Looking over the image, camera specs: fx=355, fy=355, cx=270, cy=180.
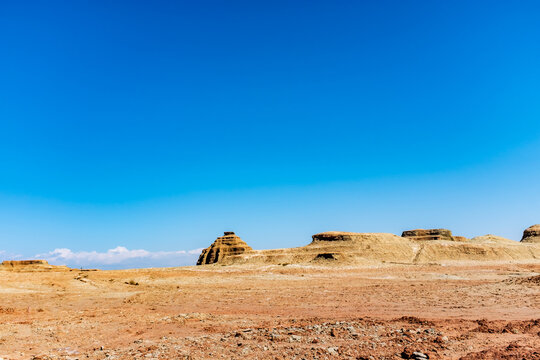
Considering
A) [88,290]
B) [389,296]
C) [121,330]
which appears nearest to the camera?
[121,330]

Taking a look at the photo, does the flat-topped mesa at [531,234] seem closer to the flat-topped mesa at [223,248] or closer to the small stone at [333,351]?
the flat-topped mesa at [223,248]

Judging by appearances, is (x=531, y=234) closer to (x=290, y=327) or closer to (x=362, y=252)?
(x=362, y=252)

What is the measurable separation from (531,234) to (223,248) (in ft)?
311

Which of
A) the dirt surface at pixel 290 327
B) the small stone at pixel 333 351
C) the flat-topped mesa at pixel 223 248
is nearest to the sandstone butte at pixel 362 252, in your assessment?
the flat-topped mesa at pixel 223 248

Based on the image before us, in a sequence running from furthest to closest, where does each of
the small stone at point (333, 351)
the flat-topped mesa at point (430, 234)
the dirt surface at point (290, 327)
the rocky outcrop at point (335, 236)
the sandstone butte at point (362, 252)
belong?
the flat-topped mesa at point (430, 234), the rocky outcrop at point (335, 236), the sandstone butte at point (362, 252), the dirt surface at point (290, 327), the small stone at point (333, 351)

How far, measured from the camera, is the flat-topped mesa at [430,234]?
98.1m

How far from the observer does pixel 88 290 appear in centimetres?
2922

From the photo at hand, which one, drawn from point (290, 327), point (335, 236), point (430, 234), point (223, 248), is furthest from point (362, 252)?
point (290, 327)

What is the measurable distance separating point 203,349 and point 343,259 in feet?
175

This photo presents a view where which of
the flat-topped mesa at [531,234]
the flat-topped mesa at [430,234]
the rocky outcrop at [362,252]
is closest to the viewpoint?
the rocky outcrop at [362,252]

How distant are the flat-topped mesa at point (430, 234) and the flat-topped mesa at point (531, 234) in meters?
25.0

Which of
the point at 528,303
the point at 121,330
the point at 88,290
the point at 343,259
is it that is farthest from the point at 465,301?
the point at 343,259

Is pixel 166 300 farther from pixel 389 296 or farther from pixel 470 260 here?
pixel 470 260

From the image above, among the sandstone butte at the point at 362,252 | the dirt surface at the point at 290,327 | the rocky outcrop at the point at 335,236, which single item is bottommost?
the dirt surface at the point at 290,327
